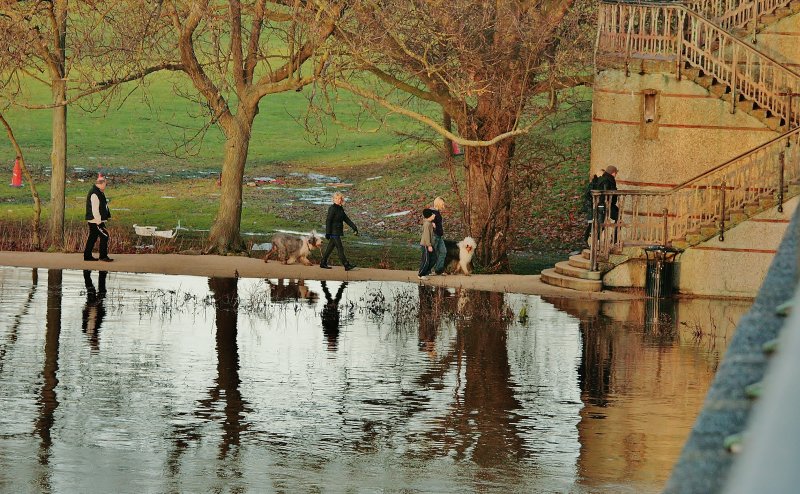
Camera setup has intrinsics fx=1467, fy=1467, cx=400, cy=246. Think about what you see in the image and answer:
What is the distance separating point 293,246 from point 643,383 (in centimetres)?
1638

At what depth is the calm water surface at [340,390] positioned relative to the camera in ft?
39.0

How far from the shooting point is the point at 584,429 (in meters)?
14.2

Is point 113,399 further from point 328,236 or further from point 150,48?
point 150,48

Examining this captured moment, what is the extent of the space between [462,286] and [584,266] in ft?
10.0

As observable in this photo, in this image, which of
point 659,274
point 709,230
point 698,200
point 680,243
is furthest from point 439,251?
point 709,230

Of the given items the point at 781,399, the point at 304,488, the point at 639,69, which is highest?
the point at 639,69

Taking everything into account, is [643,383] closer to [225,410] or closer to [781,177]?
[225,410]

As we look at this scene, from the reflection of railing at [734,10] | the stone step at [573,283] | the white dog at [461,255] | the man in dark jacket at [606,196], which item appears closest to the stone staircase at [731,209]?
the stone step at [573,283]

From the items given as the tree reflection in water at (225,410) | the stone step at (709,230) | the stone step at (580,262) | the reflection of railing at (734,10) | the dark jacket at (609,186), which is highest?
the reflection of railing at (734,10)

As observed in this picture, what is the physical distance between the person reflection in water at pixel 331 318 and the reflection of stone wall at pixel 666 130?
715cm

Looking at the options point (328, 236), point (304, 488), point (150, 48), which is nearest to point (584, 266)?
point (328, 236)

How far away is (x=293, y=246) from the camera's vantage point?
32.8 m

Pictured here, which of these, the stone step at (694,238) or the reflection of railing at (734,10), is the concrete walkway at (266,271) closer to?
the stone step at (694,238)

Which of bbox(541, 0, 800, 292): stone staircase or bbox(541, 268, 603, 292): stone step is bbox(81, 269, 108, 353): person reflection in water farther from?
bbox(541, 0, 800, 292): stone staircase
